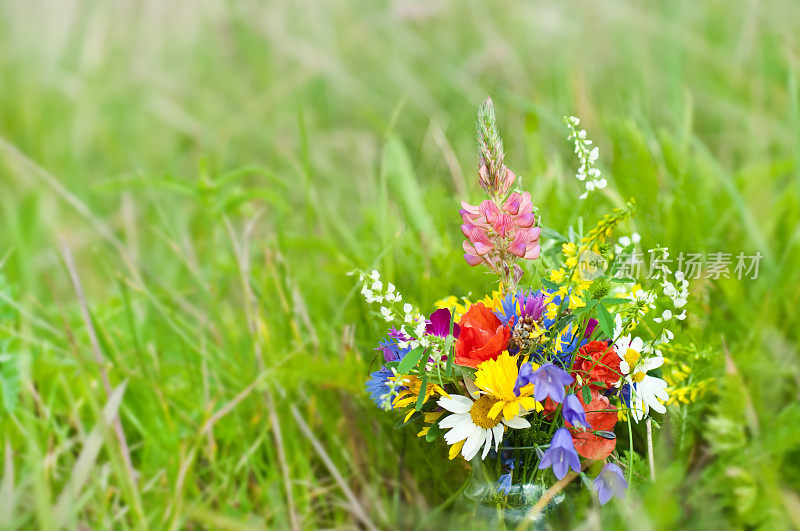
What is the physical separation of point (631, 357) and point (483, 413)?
0.44ft

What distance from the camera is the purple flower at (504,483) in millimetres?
649

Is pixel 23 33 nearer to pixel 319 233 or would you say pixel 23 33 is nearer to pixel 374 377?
pixel 319 233

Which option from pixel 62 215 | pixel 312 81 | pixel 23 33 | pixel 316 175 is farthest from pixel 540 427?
pixel 23 33

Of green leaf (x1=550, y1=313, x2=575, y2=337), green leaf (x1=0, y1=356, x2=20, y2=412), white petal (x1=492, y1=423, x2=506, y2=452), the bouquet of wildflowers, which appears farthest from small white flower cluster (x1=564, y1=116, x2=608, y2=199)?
green leaf (x1=0, y1=356, x2=20, y2=412)

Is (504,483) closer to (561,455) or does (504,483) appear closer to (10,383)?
(561,455)

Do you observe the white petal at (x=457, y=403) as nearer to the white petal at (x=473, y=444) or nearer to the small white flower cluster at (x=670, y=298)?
the white petal at (x=473, y=444)

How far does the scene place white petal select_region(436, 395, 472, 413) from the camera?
63cm

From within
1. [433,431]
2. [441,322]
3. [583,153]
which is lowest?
[433,431]

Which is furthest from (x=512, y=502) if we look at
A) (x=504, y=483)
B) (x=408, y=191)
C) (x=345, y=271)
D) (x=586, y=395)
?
(x=408, y=191)

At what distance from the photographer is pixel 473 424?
625 millimetres

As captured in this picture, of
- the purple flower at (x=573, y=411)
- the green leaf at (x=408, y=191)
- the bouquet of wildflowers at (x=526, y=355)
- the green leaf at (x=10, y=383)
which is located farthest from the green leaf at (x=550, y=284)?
the green leaf at (x=10, y=383)

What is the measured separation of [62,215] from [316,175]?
764 millimetres

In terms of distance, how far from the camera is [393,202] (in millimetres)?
1323

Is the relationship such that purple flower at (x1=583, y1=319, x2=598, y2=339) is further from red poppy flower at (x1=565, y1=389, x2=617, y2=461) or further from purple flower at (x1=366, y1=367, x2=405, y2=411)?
purple flower at (x1=366, y1=367, x2=405, y2=411)
